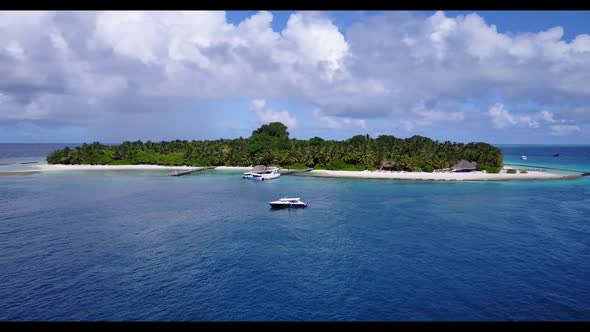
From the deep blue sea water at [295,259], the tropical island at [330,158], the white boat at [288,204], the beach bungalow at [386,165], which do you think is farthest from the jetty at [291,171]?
the white boat at [288,204]

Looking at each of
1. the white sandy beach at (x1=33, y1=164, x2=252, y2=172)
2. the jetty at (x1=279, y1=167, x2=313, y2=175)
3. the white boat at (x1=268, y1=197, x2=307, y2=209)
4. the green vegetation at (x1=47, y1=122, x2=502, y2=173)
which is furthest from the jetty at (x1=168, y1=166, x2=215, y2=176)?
the white boat at (x1=268, y1=197, x2=307, y2=209)

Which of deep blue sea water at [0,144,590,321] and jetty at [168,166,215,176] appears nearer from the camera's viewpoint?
deep blue sea water at [0,144,590,321]

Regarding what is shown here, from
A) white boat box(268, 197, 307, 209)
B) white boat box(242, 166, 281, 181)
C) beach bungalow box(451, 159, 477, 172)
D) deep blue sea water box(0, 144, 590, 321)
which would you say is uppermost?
beach bungalow box(451, 159, 477, 172)

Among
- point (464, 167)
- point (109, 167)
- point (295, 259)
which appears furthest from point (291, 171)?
point (295, 259)

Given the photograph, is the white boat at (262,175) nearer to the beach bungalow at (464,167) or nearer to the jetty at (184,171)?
the jetty at (184,171)

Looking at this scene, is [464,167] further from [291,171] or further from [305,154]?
[291,171]

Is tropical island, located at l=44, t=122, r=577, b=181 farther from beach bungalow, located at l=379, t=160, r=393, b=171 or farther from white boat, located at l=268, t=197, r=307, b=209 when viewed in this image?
white boat, located at l=268, t=197, r=307, b=209
